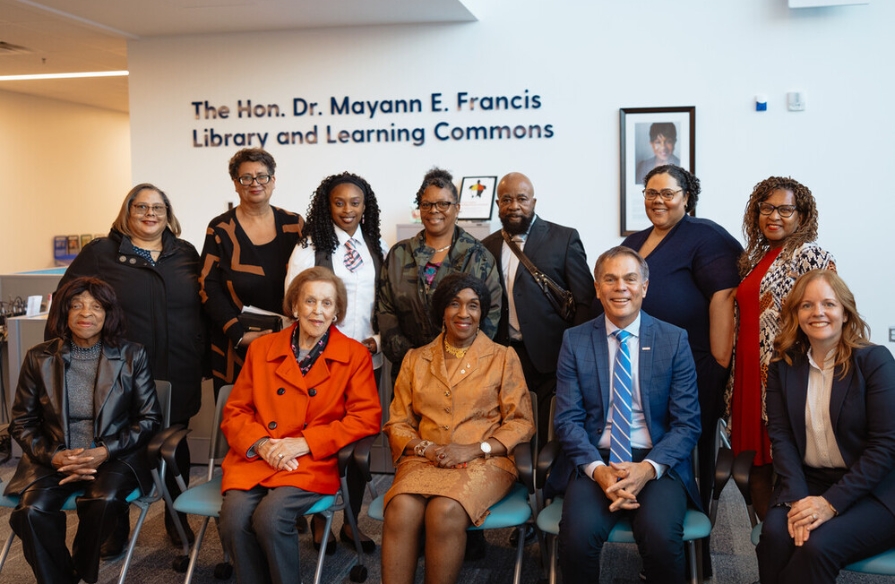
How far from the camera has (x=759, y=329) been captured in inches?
132

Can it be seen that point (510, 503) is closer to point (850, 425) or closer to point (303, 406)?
point (303, 406)

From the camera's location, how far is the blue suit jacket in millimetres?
3098

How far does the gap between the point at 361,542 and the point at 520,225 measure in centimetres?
169

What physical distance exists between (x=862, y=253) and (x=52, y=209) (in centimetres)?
1048

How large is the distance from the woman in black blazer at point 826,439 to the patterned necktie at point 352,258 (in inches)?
75.3

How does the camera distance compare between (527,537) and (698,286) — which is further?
(527,537)

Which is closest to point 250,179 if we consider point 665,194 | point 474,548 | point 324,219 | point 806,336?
point 324,219

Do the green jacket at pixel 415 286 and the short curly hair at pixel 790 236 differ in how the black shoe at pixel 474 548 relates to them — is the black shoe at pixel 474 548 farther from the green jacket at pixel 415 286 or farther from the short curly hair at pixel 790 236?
the short curly hair at pixel 790 236

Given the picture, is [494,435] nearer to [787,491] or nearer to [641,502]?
[641,502]

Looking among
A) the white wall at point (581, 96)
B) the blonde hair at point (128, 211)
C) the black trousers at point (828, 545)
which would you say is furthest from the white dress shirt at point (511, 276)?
the white wall at point (581, 96)

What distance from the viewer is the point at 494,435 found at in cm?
333

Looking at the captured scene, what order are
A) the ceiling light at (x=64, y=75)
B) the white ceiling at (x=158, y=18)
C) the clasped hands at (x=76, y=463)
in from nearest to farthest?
the clasped hands at (x=76, y=463)
the white ceiling at (x=158, y=18)
the ceiling light at (x=64, y=75)

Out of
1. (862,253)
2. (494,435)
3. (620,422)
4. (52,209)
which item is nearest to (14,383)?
(494,435)

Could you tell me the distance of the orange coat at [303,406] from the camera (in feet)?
11.0
